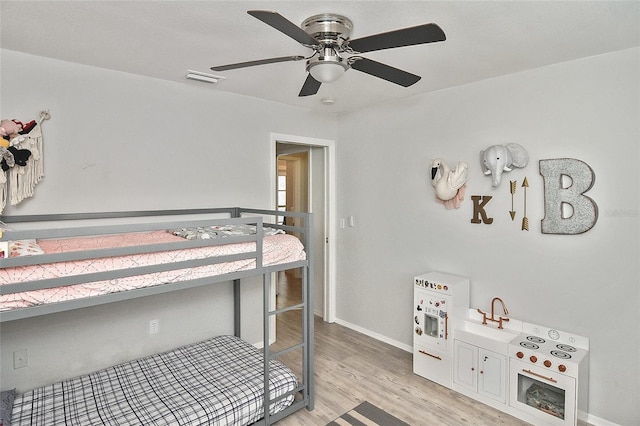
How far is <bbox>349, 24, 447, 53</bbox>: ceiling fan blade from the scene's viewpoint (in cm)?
137

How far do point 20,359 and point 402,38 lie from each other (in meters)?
2.94

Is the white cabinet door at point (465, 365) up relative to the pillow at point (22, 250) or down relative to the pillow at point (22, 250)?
down

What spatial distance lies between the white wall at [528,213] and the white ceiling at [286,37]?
269mm

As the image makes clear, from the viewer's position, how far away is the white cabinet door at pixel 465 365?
2.65m

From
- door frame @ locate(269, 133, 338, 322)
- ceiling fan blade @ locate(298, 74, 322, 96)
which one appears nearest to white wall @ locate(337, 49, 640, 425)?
door frame @ locate(269, 133, 338, 322)

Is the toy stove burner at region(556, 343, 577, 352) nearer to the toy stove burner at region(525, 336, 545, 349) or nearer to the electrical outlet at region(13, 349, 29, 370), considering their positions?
the toy stove burner at region(525, 336, 545, 349)

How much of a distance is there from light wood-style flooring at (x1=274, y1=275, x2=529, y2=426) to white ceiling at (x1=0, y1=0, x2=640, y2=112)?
2.43 meters

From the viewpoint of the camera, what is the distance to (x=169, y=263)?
1926 mm

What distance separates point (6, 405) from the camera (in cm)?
204

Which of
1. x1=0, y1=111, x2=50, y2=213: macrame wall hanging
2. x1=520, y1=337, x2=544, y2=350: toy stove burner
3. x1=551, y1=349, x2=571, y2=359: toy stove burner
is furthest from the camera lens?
x1=520, y1=337, x2=544, y2=350: toy stove burner

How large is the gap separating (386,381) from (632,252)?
6.32 feet

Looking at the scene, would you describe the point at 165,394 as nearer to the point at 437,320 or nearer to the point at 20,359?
the point at 20,359

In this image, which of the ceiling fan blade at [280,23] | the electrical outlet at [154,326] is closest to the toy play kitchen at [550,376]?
the ceiling fan blade at [280,23]

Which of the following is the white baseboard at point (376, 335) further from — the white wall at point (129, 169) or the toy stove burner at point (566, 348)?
the toy stove burner at point (566, 348)
